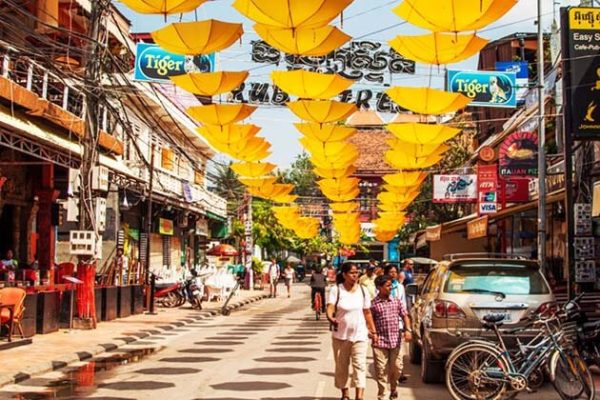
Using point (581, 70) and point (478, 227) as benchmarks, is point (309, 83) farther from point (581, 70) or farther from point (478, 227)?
point (478, 227)

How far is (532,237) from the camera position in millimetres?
29125

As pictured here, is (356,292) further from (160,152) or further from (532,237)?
(160,152)

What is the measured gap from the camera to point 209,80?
15.5 m

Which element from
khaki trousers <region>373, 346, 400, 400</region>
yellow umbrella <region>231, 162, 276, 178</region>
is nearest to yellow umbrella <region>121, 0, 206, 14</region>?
khaki trousers <region>373, 346, 400, 400</region>

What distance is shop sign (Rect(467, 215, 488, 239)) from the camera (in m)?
26.0

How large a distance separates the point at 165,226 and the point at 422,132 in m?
22.8

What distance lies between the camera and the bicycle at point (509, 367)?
8.86m

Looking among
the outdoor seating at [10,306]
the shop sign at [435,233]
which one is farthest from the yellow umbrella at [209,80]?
the shop sign at [435,233]

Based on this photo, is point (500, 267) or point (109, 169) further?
point (109, 169)

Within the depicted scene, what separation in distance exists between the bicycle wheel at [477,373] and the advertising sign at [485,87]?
14.2 metres

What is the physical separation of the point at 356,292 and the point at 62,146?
40.8ft

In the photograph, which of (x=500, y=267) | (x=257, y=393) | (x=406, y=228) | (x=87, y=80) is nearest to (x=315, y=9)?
(x=500, y=267)

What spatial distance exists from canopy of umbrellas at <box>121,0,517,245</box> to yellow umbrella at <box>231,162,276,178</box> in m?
0.03

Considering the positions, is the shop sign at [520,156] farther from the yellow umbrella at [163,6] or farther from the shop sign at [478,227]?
the yellow umbrella at [163,6]
